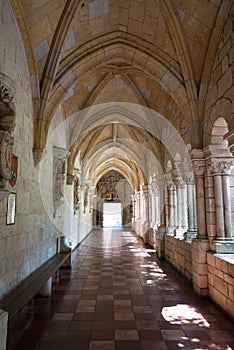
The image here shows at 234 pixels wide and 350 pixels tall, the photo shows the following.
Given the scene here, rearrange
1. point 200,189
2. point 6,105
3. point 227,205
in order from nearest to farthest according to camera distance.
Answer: point 6,105, point 227,205, point 200,189

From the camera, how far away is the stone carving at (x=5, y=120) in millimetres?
2244

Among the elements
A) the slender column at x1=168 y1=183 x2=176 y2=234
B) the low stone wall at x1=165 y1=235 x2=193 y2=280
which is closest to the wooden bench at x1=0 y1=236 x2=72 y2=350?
the low stone wall at x1=165 y1=235 x2=193 y2=280

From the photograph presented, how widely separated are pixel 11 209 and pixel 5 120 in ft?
3.46

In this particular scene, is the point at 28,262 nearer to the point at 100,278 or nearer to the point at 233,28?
the point at 100,278

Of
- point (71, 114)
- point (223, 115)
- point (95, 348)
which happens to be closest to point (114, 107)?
point (71, 114)

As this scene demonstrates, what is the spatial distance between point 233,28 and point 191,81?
3.40 ft

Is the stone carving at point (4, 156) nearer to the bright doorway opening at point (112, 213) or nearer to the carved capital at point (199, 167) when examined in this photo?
the carved capital at point (199, 167)

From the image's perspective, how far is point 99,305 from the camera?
3.37m

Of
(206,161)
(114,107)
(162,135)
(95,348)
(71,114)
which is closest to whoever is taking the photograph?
(95,348)

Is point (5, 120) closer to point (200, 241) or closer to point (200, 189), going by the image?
point (200, 189)

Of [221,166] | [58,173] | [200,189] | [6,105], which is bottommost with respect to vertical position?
[200,189]

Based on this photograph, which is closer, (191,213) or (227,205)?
(227,205)

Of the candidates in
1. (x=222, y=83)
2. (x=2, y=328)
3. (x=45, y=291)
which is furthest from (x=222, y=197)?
(x=2, y=328)

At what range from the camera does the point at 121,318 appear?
9.68 ft
